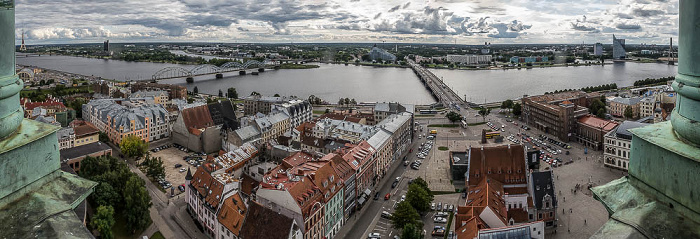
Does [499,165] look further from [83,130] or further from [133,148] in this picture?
[83,130]

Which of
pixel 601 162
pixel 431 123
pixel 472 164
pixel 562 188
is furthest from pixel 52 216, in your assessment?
pixel 431 123

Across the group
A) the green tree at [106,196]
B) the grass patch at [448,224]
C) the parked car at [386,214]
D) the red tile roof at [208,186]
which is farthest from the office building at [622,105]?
the green tree at [106,196]

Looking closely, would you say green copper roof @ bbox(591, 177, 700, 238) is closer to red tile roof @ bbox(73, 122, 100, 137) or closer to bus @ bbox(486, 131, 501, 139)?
red tile roof @ bbox(73, 122, 100, 137)

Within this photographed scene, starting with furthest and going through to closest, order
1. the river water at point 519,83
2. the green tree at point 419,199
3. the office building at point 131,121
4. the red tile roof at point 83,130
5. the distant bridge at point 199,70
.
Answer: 1. the distant bridge at point 199,70
2. the river water at point 519,83
3. the office building at point 131,121
4. the red tile roof at point 83,130
5. the green tree at point 419,199

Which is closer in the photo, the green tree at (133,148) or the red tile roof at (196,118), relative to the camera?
the green tree at (133,148)

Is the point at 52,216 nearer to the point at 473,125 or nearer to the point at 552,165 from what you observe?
the point at 552,165

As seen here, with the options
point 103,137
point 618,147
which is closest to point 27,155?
point 618,147

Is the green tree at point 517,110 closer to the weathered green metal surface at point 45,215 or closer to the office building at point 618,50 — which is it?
the weathered green metal surface at point 45,215
